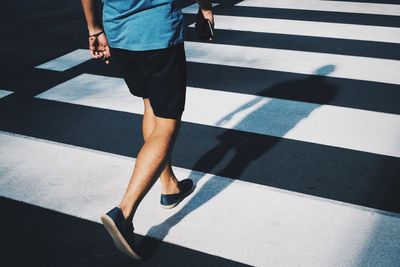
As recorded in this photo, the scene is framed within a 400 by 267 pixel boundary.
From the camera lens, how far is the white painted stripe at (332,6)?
675 centimetres

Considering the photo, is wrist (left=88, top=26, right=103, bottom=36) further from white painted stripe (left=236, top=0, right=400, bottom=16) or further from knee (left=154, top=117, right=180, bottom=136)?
white painted stripe (left=236, top=0, right=400, bottom=16)

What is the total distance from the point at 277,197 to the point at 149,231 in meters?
0.82

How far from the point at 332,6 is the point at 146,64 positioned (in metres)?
5.63

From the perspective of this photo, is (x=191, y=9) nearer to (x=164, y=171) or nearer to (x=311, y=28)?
(x=311, y=28)

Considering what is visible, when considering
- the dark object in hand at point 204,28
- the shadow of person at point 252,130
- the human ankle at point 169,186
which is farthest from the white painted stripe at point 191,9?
the human ankle at point 169,186

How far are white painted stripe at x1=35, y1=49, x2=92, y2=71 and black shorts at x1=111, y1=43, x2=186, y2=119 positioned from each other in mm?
3298

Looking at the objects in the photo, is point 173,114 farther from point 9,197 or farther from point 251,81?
point 251,81

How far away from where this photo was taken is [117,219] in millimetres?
2182

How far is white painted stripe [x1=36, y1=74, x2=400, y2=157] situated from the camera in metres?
3.46

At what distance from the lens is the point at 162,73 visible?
7.08 ft

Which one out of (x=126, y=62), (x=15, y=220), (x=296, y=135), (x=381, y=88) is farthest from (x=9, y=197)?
(x=381, y=88)

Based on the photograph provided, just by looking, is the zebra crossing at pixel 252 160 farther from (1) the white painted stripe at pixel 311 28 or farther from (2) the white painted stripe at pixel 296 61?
(1) the white painted stripe at pixel 311 28

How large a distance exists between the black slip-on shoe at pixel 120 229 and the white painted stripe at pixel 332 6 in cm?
567

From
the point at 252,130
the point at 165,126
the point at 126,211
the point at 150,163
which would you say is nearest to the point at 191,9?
the point at 252,130
